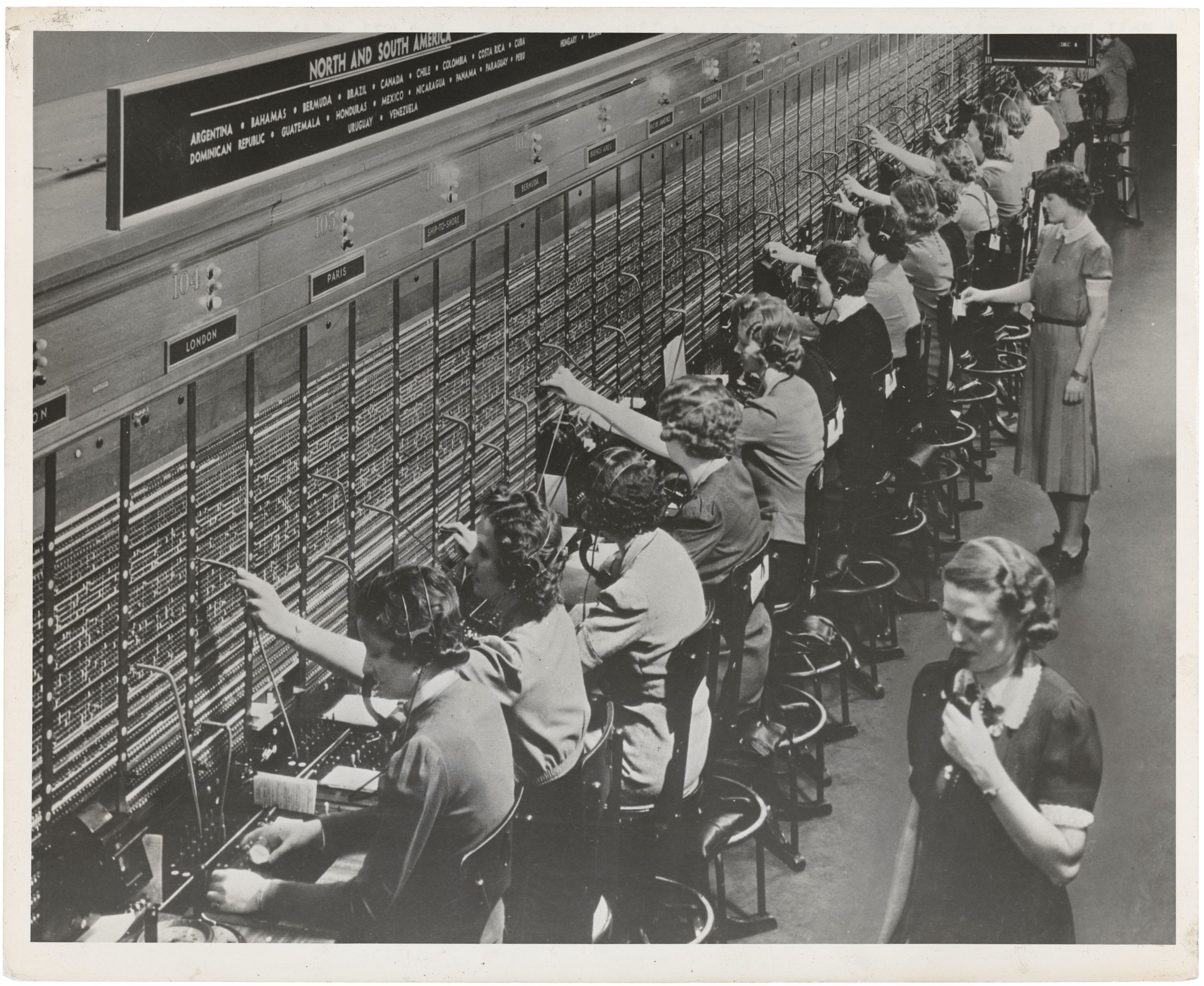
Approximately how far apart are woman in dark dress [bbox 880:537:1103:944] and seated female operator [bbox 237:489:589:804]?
2.95ft

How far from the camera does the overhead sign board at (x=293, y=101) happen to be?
3285 millimetres

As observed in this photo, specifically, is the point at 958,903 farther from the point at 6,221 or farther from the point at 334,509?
the point at 6,221

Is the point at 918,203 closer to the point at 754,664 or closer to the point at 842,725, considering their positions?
the point at 842,725

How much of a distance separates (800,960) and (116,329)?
2202mm

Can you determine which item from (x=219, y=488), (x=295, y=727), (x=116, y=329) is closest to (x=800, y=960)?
(x=295, y=727)

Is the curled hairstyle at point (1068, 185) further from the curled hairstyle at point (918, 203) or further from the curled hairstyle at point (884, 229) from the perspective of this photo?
the curled hairstyle at point (918, 203)

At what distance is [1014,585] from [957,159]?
2955mm

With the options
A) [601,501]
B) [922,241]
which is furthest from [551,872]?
[922,241]

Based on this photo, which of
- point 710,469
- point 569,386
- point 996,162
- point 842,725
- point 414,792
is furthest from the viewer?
point 996,162

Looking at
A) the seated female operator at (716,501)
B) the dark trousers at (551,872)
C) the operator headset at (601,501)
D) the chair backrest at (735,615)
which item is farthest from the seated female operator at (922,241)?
the dark trousers at (551,872)

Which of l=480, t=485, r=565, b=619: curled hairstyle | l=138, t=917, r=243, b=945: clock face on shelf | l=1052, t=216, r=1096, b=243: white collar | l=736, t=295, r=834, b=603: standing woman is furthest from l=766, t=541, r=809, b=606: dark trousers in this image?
l=138, t=917, r=243, b=945: clock face on shelf

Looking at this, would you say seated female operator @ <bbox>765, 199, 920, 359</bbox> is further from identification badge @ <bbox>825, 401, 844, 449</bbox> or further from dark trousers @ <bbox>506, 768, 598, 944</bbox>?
dark trousers @ <bbox>506, 768, 598, 944</bbox>

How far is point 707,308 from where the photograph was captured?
5449mm

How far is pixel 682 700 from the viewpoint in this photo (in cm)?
356
